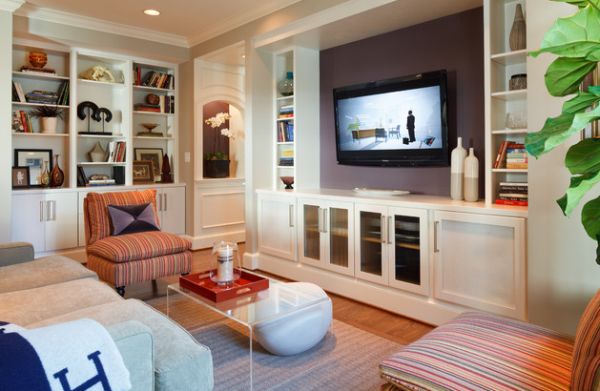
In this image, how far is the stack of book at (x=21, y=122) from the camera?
450 centimetres

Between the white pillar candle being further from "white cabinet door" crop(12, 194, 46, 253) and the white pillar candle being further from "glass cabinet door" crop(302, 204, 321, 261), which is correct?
"white cabinet door" crop(12, 194, 46, 253)

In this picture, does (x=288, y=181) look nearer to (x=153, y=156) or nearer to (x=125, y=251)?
(x=125, y=251)

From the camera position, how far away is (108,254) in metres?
3.29

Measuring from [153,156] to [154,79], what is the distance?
99 cm

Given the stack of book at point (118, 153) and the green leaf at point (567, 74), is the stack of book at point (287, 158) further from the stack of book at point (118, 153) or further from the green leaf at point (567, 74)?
the green leaf at point (567, 74)

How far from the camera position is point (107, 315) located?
1768mm

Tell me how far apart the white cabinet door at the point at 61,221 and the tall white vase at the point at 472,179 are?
403 cm

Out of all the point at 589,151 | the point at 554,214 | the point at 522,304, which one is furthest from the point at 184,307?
the point at 589,151

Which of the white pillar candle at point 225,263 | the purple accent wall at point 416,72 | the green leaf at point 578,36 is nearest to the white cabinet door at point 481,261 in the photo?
the purple accent wall at point 416,72

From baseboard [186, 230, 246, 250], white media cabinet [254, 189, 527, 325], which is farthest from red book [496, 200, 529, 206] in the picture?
baseboard [186, 230, 246, 250]

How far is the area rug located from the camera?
2.20m

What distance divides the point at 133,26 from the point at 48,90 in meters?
1.19

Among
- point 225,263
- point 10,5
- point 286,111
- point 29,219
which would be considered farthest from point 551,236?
point 29,219

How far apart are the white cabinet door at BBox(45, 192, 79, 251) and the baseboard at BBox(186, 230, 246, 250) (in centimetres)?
133
